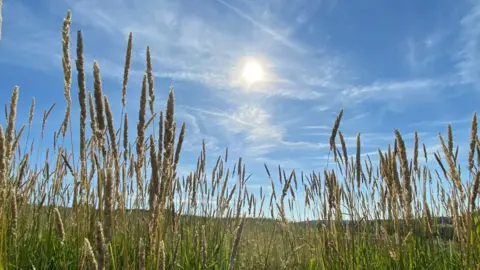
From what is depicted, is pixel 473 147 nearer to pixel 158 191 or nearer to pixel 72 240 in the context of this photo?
pixel 158 191

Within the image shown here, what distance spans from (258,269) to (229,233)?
47 centimetres

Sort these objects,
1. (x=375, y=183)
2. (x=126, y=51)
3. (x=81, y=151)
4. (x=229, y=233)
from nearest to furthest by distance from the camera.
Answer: (x=81, y=151), (x=126, y=51), (x=375, y=183), (x=229, y=233)

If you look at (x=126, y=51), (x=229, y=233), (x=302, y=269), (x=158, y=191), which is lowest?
(x=302, y=269)

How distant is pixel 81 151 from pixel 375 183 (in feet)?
9.51

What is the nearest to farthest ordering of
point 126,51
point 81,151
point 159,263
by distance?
point 159,263 < point 81,151 < point 126,51

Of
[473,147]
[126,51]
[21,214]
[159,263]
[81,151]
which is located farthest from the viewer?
[21,214]

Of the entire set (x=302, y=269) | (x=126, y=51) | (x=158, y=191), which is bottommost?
(x=302, y=269)

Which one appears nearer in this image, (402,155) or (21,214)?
(402,155)

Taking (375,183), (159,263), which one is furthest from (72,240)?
(375,183)

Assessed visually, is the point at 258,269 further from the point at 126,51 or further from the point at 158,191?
the point at 158,191

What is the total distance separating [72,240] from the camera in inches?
114

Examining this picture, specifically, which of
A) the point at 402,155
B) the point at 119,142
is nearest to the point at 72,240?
the point at 119,142

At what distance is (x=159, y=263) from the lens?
1159mm

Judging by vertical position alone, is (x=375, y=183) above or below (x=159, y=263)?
above
